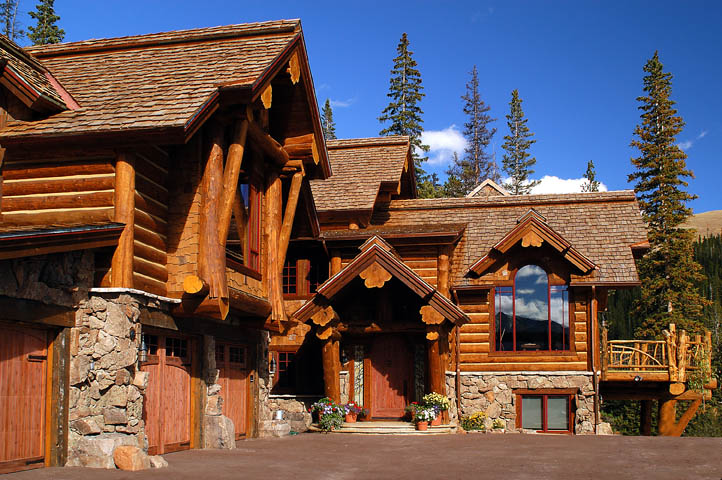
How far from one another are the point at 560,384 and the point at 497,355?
81.0 inches

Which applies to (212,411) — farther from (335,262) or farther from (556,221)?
→ (556,221)

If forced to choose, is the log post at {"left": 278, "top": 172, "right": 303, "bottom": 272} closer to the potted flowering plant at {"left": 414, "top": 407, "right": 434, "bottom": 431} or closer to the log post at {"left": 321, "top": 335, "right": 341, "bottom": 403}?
the log post at {"left": 321, "top": 335, "right": 341, "bottom": 403}

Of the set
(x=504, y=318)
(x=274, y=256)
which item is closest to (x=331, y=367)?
(x=274, y=256)

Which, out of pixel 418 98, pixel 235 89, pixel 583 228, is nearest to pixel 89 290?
pixel 235 89

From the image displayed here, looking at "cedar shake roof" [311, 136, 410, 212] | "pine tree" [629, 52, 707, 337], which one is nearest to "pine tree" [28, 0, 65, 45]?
"cedar shake roof" [311, 136, 410, 212]

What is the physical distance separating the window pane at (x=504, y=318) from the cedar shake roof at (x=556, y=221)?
32.1 inches

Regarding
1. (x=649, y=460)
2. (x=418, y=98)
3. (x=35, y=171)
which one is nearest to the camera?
(x=35, y=171)

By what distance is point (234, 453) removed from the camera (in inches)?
574

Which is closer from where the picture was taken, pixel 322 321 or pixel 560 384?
pixel 322 321

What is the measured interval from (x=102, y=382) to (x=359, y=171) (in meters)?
17.0

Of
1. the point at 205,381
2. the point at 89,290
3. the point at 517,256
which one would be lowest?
the point at 205,381

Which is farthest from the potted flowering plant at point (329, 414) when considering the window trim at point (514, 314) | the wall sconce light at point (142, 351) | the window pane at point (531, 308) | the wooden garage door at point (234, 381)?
the wall sconce light at point (142, 351)

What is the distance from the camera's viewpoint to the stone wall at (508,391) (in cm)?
2294

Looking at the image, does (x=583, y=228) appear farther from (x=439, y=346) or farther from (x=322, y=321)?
(x=322, y=321)
